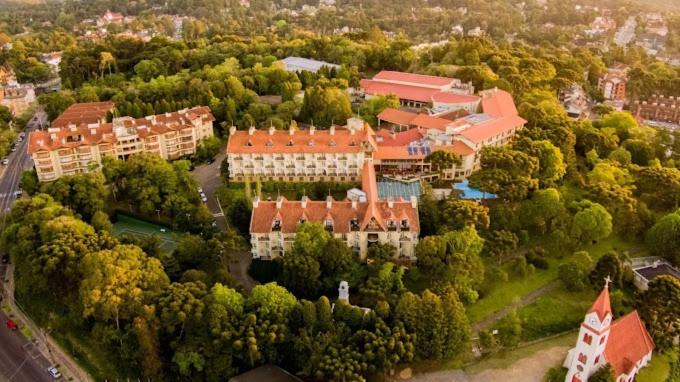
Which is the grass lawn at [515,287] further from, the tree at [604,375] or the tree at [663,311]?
the tree at [604,375]

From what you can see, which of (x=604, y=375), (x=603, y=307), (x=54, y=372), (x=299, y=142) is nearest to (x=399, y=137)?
(x=299, y=142)

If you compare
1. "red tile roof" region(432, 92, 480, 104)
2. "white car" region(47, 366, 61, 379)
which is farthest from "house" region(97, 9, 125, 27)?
"white car" region(47, 366, 61, 379)

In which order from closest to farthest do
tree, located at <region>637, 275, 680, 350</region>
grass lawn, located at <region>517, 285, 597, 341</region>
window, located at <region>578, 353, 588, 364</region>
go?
window, located at <region>578, 353, 588, 364</region> < tree, located at <region>637, 275, 680, 350</region> < grass lawn, located at <region>517, 285, 597, 341</region>

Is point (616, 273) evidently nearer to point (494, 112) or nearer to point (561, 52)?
point (494, 112)

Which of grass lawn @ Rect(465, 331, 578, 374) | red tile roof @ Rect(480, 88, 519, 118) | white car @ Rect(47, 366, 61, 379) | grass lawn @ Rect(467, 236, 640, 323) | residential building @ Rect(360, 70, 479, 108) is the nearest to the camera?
grass lawn @ Rect(465, 331, 578, 374)

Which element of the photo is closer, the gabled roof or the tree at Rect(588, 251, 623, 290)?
the gabled roof

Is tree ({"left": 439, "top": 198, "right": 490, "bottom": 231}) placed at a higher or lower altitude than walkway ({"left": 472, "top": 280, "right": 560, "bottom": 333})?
higher

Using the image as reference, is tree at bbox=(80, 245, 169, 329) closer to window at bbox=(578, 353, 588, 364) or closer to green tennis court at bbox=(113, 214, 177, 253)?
green tennis court at bbox=(113, 214, 177, 253)

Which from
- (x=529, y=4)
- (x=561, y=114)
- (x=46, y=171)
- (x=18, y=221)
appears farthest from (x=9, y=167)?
(x=529, y=4)
